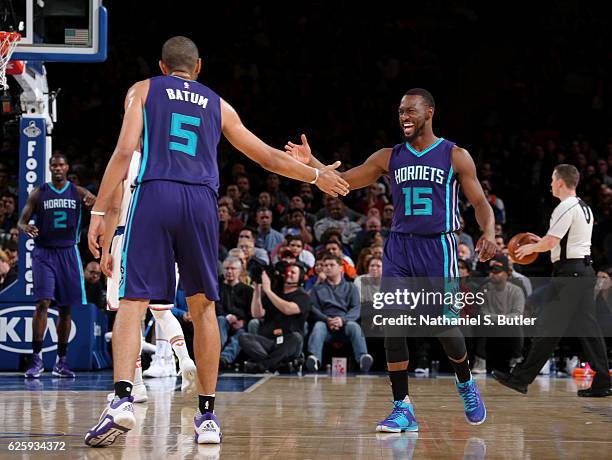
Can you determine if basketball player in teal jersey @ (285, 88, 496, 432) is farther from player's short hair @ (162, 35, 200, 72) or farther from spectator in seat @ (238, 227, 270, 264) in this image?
spectator in seat @ (238, 227, 270, 264)

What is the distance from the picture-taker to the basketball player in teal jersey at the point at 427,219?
6.04 m

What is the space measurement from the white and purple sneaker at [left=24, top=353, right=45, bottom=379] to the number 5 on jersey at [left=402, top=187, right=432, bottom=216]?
5.63m

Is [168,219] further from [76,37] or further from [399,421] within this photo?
[76,37]

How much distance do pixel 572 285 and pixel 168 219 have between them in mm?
4717

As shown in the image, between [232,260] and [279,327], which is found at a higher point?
[232,260]

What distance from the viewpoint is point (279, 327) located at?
11547 millimetres

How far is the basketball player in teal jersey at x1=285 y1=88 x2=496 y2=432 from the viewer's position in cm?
604

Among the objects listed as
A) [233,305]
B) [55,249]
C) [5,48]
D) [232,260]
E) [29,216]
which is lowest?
[233,305]

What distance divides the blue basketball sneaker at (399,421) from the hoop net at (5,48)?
16.6 feet

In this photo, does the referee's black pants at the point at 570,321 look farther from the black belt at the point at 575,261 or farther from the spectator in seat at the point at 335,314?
the spectator in seat at the point at 335,314

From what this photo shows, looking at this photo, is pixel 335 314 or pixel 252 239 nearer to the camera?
pixel 335 314

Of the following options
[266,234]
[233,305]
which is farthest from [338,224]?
[233,305]

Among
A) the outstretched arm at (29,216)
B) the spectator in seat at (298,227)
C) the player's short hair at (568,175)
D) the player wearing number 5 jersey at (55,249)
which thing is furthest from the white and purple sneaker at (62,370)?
the player's short hair at (568,175)

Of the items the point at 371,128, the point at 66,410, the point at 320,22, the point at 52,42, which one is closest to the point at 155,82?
the point at 66,410
